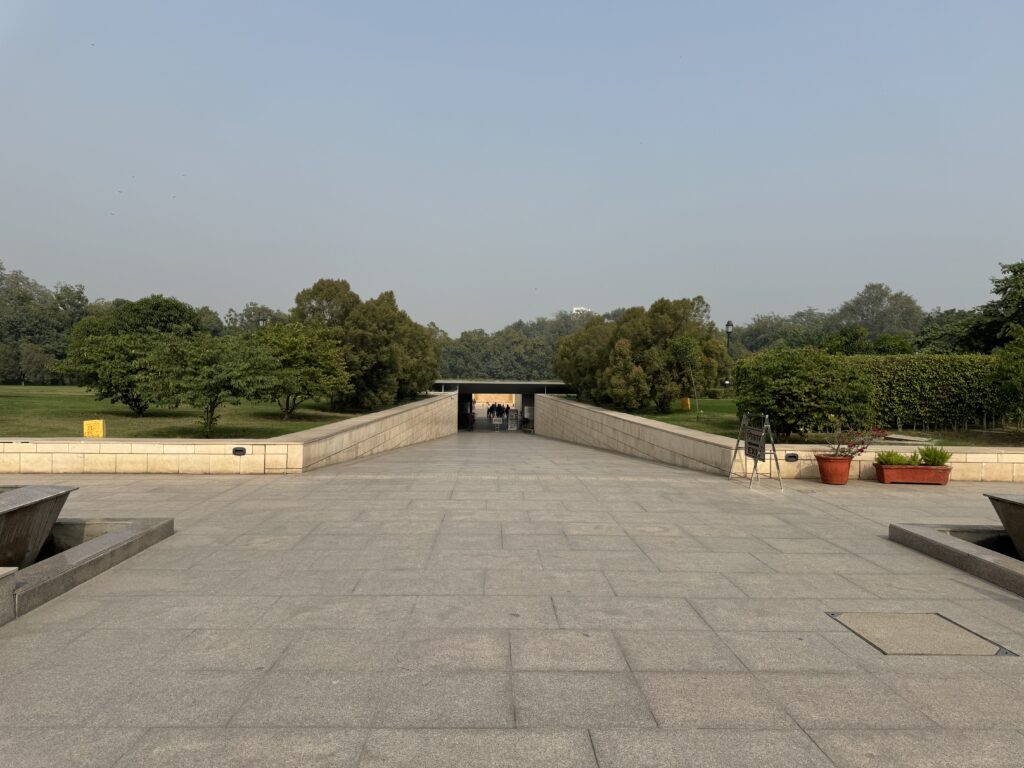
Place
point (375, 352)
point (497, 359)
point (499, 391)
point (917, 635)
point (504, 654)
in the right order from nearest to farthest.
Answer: point (504, 654) → point (917, 635) → point (375, 352) → point (499, 391) → point (497, 359)

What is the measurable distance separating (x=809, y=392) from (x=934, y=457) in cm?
298

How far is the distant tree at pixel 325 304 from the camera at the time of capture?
28.4 m

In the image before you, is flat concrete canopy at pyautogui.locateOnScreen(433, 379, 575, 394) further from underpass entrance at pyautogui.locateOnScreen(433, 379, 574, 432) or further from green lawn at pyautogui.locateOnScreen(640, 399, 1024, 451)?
green lawn at pyautogui.locateOnScreen(640, 399, 1024, 451)

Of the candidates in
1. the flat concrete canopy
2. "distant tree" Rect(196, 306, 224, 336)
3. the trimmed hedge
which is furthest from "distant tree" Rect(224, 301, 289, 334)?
the trimmed hedge

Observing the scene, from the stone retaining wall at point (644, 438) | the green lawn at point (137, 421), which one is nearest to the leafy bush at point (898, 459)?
the stone retaining wall at point (644, 438)

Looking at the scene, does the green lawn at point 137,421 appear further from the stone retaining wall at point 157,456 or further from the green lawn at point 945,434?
the green lawn at point 945,434

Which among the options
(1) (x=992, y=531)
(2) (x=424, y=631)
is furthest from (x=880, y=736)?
(1) (x=992, y=531)

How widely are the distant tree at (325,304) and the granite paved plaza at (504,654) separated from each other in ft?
69.9

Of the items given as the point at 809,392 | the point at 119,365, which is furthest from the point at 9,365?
the point at 809,392

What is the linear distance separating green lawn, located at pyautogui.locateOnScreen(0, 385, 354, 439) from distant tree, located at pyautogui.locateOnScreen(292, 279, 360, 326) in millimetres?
4942

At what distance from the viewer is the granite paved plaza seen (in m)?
3.02

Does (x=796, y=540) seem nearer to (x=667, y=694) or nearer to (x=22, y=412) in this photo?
(x=667, y=694)

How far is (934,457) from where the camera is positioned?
Answer: 440 inches

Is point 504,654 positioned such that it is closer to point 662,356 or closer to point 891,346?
point 662,356
